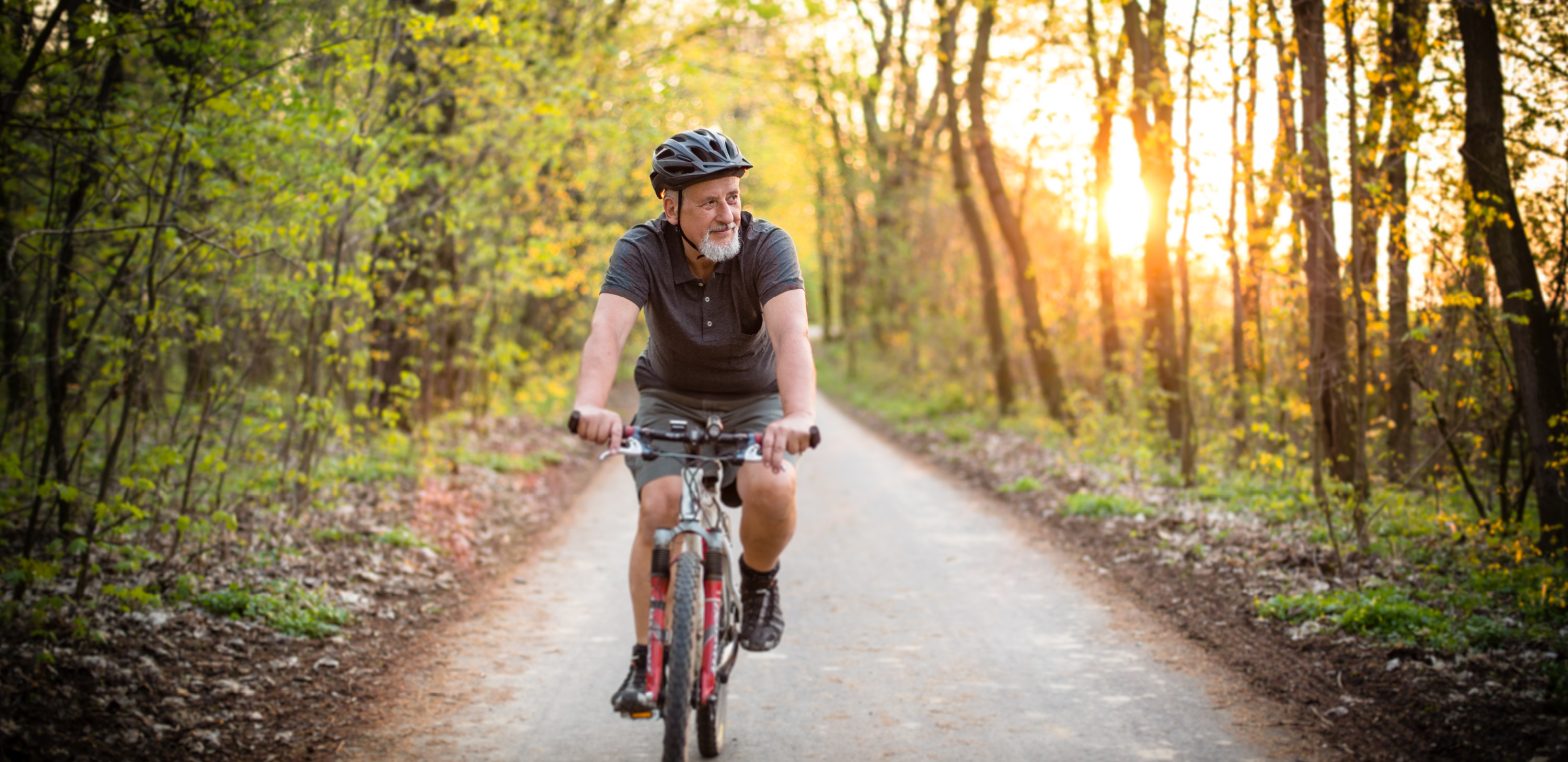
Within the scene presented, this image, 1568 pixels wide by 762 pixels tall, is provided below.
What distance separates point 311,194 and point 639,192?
33.1 feet

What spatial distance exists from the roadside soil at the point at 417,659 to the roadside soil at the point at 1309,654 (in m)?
0.01

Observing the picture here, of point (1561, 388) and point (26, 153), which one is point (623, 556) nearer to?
point (26, 153)

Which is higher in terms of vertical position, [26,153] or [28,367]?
[26,153]

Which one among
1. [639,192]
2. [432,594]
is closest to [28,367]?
[432,594]

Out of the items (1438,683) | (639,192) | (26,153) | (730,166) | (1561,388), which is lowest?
(1438,683)

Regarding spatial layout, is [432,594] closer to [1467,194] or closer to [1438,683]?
[1438,683]

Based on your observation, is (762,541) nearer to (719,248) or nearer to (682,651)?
(682,651)

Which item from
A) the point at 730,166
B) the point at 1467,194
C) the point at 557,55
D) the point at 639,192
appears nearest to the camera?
the point at 730,166

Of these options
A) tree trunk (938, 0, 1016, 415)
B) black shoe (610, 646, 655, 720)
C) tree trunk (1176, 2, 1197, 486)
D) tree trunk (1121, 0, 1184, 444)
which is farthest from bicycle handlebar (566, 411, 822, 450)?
tree trunk (938, 0, 1016, 415)

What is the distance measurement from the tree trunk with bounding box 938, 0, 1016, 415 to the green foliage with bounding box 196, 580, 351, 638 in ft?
40.5

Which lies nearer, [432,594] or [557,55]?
[432,594]

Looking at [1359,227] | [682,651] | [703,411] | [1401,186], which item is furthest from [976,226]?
[682,651]

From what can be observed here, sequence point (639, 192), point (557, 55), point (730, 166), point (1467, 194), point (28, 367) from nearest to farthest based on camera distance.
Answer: point (730, 166), point (28, 367), point (1467, 194), point (557, 55), point (639, 192)

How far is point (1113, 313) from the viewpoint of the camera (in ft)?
50.6
